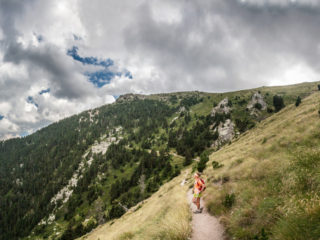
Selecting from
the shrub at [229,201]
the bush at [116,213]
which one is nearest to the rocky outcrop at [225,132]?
the bush at [116,213]

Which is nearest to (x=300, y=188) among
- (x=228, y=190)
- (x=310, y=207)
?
(x=310, y=207)

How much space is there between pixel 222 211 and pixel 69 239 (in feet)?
328

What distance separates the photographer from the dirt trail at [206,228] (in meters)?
6.50

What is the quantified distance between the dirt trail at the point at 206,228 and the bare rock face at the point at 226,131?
115 metres

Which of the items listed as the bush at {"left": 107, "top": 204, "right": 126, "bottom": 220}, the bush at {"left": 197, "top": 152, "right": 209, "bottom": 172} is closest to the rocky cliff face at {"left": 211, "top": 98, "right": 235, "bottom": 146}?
the bush at {"left": 107, "top": 204, "right": 126, "bottom": 220}

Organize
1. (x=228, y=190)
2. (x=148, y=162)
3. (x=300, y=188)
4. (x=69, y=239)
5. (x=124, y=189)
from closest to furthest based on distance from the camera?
(x=300, y=188)
(x=228, y=190)
(x=69, y=239)
(x=124, y=189)
(x=148, y=162)

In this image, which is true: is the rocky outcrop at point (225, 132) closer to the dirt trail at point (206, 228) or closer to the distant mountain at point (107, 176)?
the distant mountain at point (107, 176)

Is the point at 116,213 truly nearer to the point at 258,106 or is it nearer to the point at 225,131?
the point at 225,131

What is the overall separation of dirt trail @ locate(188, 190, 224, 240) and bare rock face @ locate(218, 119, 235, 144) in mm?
115278

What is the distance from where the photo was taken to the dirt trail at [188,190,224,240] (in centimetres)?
650

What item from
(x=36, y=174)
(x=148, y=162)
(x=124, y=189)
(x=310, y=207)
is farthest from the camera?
(x=36, y=174)

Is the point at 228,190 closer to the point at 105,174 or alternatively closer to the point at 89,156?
the point at 105,174

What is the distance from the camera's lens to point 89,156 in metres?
185

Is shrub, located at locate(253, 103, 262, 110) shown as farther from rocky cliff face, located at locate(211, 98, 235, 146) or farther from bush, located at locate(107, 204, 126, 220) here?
bush, located at locate(107, 204, 126, 220)
